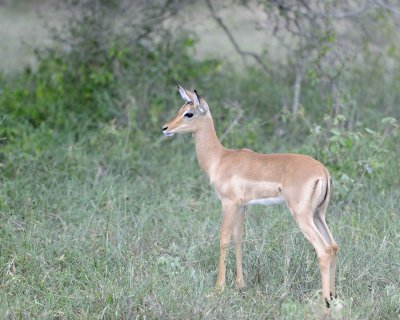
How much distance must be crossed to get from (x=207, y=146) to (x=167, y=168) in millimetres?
1706

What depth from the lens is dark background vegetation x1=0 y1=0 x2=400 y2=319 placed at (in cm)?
458

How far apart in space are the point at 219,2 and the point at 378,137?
3.37 m

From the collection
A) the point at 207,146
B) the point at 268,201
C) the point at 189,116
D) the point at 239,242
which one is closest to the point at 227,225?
the point at 239,242

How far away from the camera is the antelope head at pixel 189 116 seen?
16.7ft

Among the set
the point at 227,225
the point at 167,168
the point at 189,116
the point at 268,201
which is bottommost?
the point at 167,168

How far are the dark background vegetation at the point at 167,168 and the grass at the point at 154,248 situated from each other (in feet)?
0.04

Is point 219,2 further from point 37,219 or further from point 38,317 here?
point 38,317

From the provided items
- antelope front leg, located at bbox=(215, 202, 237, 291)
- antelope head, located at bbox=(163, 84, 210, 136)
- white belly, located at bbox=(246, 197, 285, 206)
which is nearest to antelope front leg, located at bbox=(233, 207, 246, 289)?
antelope front leg, located at bbox=(215, 202, 237, 291)

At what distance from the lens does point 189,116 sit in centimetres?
513

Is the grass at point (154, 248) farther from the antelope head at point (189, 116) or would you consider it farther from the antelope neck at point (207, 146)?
the antelope head at point (189, 116)

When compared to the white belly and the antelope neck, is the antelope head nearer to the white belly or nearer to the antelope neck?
the antelope neck

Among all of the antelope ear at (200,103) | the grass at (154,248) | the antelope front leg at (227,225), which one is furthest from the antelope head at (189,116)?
the grass at (154,248)

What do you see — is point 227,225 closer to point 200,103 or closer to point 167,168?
point 200,103

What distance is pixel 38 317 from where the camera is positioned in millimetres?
4305
